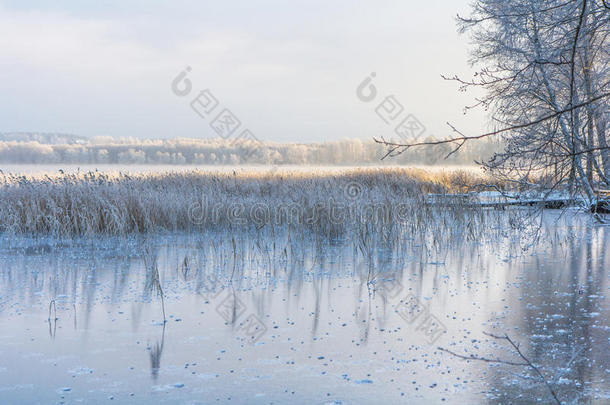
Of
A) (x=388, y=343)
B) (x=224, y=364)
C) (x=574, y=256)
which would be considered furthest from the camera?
(x=574, y=256)

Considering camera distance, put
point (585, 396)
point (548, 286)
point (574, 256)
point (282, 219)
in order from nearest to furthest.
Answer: point (585, 396) < point (548, 286) < point (574, 256) < point (282, 219)

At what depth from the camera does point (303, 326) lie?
14.5ft

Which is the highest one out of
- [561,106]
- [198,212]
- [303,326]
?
[561,106]

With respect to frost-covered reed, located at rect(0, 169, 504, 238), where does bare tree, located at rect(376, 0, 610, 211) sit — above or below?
above

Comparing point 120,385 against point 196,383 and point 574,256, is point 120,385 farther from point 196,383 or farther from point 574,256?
point 574,256

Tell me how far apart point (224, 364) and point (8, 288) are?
3282 millimetres

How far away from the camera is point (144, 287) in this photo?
5723 mm

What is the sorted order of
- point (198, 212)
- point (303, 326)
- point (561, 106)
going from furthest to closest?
point (198, 212) → point (561, 106) → point (303, 326)

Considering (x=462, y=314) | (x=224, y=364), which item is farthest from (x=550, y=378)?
(x=224, y=364)

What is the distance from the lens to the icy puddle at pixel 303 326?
3.20 m

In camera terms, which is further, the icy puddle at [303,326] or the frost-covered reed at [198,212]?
the frost-covered reed at [198,212]

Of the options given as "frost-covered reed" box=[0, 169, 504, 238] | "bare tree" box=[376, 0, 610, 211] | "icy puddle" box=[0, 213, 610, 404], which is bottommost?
"icy puddle" box=[0, 213, 610, 404]

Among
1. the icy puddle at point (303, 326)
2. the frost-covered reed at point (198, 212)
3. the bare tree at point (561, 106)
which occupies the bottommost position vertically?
the icy puddle at point (303, 326)

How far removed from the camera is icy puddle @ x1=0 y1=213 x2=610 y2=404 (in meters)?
3.20
